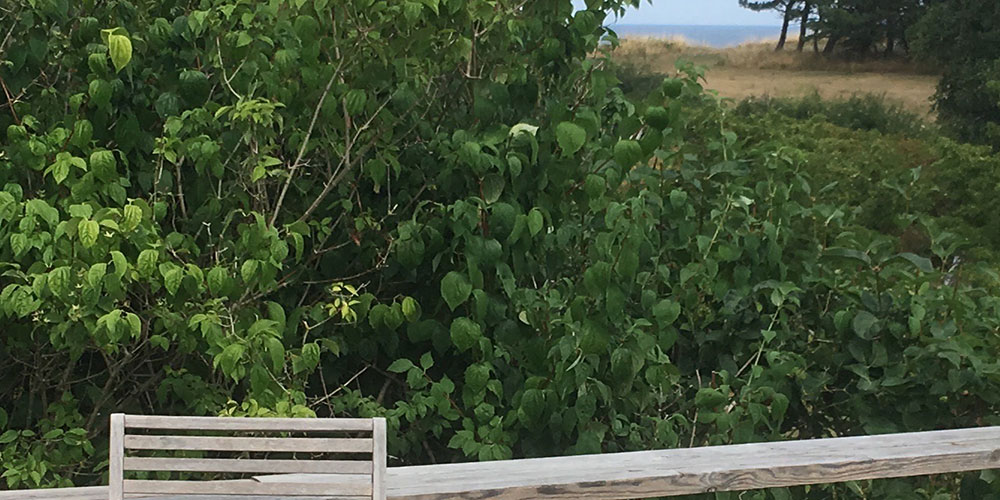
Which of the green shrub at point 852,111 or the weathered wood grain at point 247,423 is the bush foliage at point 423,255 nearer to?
the weathered wood grain at point 247,423

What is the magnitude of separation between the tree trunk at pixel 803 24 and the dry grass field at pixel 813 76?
11 cm

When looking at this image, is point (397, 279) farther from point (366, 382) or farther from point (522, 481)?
point (522, 481)

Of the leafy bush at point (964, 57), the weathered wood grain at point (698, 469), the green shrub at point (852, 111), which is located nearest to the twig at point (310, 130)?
the weathered wood grain at point (698, 469)

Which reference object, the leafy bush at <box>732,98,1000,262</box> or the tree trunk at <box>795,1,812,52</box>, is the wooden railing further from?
the tree trunk at <box>795,1,812,52</box>

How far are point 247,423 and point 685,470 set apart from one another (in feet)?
2.51

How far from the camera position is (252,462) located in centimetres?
173

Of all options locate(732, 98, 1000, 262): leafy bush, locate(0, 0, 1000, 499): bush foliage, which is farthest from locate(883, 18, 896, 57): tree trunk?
locate(0, 0, 1000, 499): bush foliage

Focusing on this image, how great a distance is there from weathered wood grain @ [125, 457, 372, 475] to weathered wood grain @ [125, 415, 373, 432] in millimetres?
62

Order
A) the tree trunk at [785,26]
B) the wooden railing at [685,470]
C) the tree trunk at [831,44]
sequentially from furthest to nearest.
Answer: the tree trunk at [831,44] → the tree trunk at [785,26] → the wooden railing at [685,470]

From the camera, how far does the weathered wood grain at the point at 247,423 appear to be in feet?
5.41

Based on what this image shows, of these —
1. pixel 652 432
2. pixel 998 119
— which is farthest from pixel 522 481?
pixel 998 119

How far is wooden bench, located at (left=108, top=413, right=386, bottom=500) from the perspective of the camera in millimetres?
1661

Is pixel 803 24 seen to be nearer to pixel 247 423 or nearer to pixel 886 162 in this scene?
pixel 886 162

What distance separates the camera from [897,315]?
266cm
